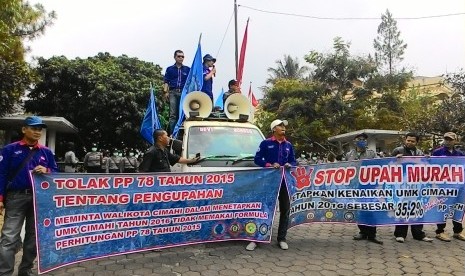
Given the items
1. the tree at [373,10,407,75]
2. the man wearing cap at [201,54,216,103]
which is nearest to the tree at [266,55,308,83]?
the tree at [373,10,407,75]

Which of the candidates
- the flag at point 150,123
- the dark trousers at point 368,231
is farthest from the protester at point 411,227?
the flag at point 150,123

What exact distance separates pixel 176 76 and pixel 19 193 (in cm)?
534

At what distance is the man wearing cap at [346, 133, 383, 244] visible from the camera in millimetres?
6109

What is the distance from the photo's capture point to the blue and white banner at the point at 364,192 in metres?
5.94

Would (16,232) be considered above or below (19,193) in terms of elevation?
below

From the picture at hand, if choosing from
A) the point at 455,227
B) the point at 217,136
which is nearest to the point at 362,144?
the point at 455,227

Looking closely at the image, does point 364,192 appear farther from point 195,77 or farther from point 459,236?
point 195,77

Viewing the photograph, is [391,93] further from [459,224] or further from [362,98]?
[459,224]

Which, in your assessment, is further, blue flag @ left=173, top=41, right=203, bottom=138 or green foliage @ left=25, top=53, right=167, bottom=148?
green foliage @ left=25, top=53, right=167, bottom=148

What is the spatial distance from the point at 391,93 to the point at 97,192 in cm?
2038

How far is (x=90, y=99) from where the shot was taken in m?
22.8

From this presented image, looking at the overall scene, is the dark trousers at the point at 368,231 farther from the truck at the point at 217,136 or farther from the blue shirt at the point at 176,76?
the blue shirt at the point at 176,76

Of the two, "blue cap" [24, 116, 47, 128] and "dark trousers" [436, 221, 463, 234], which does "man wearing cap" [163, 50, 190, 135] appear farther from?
"dark trousers" [436, 221, 463, 234]

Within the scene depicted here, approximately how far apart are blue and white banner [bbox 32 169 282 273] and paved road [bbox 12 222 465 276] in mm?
217
